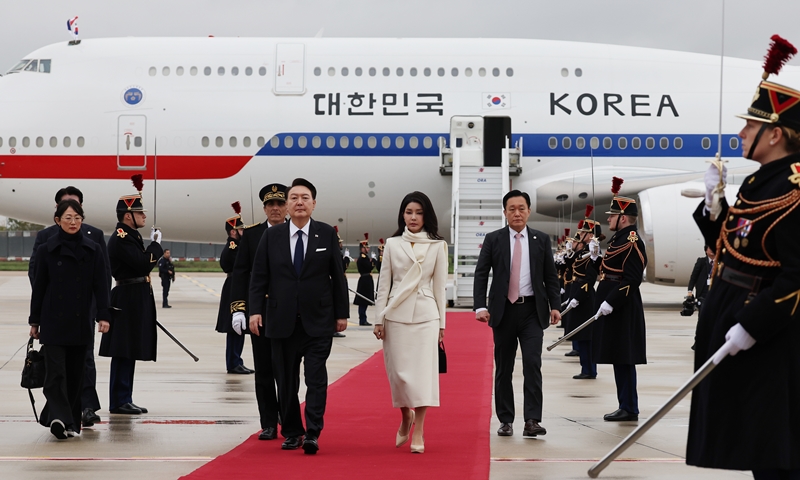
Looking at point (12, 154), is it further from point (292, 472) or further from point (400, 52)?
point (292, 472)

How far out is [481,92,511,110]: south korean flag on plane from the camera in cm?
2156

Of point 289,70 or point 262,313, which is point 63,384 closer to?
point 262,313

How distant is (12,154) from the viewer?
69.9 ft

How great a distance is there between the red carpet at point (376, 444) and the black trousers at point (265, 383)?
7.9 inches

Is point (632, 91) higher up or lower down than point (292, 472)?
higher up

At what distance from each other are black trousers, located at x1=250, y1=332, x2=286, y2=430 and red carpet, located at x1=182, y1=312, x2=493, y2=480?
201 mm

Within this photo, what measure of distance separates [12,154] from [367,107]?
22.8ft

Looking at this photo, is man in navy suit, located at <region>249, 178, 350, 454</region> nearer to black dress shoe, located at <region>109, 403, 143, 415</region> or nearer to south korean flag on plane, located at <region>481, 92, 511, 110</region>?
black dress shoe, located at <region>109, 403, 143, 415</region>

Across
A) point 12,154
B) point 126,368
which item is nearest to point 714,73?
point 12,154

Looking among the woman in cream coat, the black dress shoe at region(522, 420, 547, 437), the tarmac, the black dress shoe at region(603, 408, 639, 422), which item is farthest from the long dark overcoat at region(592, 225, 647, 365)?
the woman in cream coat

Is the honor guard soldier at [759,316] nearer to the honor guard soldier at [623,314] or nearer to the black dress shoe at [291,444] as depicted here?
the black dress shoe at [291,444]

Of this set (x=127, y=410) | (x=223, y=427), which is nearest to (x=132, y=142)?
(x=127, y=410)

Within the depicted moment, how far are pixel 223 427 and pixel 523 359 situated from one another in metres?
2.22

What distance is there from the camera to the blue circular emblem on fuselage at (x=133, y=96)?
21.2 meters
